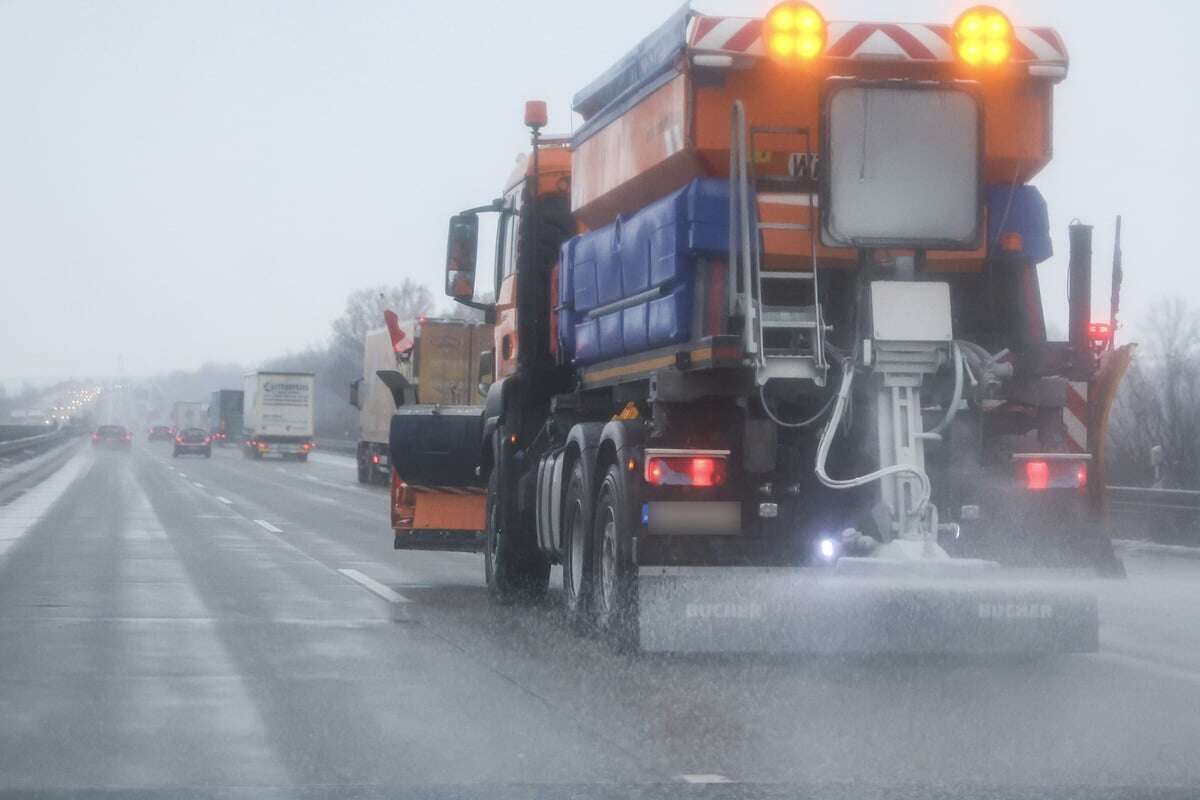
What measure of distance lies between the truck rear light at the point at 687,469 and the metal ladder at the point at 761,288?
667 millimetres

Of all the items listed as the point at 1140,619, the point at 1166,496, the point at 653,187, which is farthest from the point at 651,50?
the point at 1166,496

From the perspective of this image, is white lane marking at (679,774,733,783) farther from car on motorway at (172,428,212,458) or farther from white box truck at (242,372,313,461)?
car on motorway at (172,428,212,458)

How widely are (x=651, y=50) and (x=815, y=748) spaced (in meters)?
4.53

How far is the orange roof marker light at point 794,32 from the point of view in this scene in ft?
32.1

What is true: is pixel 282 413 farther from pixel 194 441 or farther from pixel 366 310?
pixel 366 310

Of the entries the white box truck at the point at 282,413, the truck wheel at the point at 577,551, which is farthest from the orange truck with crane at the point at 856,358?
the white box truck at the point at 282,413

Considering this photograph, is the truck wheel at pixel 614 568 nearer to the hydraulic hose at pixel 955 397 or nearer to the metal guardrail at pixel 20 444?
the hydraulic hose at pixel 955 397

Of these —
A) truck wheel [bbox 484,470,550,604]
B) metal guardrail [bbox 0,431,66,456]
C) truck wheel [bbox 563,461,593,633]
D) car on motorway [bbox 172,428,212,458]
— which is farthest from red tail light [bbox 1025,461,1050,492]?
car on motorway [bbox 172,428,212,458]

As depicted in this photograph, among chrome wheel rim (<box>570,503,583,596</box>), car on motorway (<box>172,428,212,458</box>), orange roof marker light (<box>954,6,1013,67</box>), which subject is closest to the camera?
orange roof marker light (<box>954,6,1013,67</box>)

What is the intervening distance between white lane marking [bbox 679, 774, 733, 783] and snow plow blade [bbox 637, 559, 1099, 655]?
2585 millimetres

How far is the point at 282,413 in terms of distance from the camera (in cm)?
7019

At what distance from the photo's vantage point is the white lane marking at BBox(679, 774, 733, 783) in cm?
704

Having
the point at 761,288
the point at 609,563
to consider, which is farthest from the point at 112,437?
the point at 761,288

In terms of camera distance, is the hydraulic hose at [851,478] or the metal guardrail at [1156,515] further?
the metal guardrail at [1156,515]
